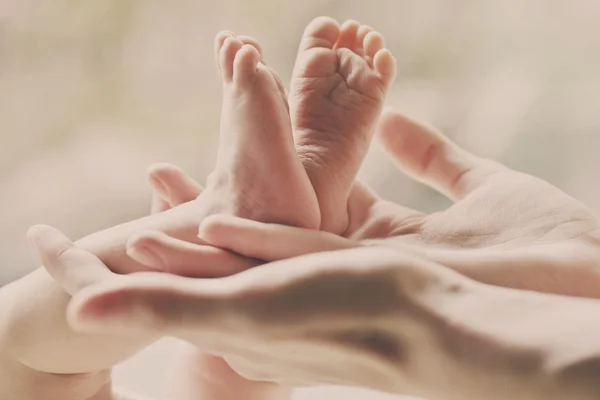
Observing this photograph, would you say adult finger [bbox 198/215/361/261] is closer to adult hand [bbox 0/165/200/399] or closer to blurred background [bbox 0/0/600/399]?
adult hand [bbox 0/165/200/399]

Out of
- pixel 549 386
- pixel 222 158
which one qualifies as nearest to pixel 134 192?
pixel 222 158

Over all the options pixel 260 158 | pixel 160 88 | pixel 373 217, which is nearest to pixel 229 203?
pixel 260 158

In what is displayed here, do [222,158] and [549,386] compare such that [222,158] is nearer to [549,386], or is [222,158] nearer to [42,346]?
[42,346]

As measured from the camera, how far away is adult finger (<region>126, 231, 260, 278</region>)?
500 mm

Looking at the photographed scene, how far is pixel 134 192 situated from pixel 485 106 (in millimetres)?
533

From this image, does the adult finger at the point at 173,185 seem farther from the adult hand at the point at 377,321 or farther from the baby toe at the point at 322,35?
the adult hand at the point at 377,321

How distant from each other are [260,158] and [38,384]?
0.29 metres

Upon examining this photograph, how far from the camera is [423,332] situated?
0.38 m

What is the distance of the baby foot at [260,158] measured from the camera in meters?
0.57

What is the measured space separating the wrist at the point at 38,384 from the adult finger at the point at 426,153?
1.22 feet

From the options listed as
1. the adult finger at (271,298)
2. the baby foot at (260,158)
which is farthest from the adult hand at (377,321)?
the baby foot at (260,158)

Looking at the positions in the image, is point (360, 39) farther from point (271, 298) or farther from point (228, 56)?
point (271, 298)

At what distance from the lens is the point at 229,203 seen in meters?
0.59

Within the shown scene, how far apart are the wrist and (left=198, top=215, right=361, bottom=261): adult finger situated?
0.23 meters
